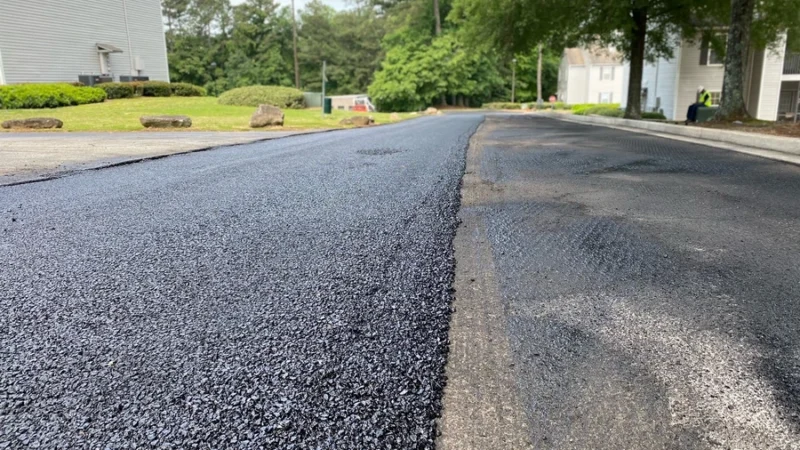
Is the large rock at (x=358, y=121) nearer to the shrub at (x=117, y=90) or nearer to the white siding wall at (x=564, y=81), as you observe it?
the shrub at (x=117, y=90)

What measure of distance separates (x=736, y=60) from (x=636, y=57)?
17.3 feet

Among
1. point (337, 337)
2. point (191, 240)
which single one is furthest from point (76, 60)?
point (337, 337)

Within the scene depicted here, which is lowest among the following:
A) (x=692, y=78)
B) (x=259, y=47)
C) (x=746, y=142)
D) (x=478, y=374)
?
(x=478, y=374)

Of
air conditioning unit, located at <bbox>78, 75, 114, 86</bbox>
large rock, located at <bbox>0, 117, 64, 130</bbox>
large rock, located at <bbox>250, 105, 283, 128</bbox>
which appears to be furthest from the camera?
air conditioning unit, located at <bbox>78, 75, 114, 86</bbox>

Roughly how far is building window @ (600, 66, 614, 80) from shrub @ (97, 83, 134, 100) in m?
35.8

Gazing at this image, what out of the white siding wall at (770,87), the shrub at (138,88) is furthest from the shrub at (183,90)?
the white siding wall at (770,87)

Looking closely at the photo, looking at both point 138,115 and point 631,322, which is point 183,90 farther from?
point 631,322

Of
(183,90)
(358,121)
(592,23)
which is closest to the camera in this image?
(592,23)

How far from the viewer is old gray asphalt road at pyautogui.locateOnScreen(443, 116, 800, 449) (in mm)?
1252

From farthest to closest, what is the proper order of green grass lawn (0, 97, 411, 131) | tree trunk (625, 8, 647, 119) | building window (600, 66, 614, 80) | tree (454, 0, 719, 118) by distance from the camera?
1. building window (600, 66, 614, 80)
2. tree trunk (625, 8, 647, 119)
3. tree (454, 0, 719, 118)
4. green grass lawn (0, 97, 411, 131)

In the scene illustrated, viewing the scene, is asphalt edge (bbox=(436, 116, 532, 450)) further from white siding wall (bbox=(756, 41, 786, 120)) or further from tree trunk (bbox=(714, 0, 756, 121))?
white siding wall (bbox=(756, 41, 786, 120))

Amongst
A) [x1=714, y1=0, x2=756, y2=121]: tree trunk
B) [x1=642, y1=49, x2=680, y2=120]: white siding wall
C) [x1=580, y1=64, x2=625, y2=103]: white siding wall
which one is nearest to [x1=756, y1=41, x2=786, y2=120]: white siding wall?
[x1=642, y1=49, x2=680, y2=120]: white siding wall

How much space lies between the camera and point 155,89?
2388 cm

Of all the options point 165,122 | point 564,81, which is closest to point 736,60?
point 165,122
